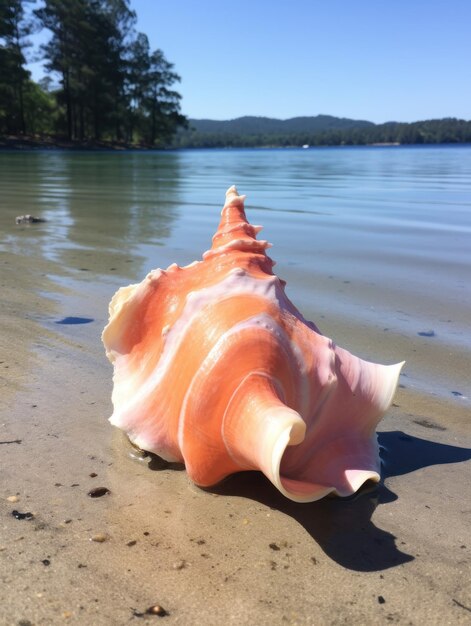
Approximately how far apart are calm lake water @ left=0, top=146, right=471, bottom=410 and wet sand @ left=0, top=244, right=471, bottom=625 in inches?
37.3

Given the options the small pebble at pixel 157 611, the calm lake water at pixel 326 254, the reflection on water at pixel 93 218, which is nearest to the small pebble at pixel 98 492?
the small pebble at pixel 157 611

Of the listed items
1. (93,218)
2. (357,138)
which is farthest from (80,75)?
(357,138)

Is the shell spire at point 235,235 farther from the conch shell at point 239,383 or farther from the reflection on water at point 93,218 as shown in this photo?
the reflection on water at point 93,218

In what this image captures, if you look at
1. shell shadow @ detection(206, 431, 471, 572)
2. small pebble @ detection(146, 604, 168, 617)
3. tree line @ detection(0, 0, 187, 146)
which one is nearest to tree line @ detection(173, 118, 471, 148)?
tree line @ detection(0, 0, 187, 146)

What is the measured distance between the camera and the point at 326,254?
18.7 ft

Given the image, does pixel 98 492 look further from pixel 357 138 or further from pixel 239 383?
pixel 357 138

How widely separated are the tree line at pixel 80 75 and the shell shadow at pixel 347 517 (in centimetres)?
5420

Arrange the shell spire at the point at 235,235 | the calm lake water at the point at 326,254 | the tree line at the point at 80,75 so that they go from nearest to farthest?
the shell spire at the point at 235,235 < the calm lake water at the point at 326,254 < the tree line at the point at 80,75

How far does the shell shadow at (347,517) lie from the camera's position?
5.08 ft

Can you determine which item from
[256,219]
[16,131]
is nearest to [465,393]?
[256,219]

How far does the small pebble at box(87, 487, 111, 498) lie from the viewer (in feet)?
5.86

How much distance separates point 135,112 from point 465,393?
7791cm

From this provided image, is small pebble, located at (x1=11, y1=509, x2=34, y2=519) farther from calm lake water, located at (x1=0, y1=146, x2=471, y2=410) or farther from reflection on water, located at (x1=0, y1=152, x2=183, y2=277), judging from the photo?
reflection on water, located at (x1=0, y1=152, x2=183, y2=277)

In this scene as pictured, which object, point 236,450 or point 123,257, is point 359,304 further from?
point 236,450
